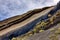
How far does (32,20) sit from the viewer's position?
10.6 m

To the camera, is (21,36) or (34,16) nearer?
(21,36)

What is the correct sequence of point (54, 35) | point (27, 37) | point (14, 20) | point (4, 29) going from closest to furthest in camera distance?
point (54, 35) → point (27, 37) → point (4, 29) → point (14, 20)

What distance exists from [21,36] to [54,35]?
1700mm

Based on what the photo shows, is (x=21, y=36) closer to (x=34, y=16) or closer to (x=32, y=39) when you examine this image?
(x=32, y=39)

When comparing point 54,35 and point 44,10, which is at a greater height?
point 44,10

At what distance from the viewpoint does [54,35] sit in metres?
8.45

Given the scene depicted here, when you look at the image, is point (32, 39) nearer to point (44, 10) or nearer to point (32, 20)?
point (32, 20)

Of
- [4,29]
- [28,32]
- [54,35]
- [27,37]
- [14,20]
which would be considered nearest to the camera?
[54,35]

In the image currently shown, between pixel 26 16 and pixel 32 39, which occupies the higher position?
pixel 26 16

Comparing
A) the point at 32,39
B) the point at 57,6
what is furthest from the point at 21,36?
the point at 57,6

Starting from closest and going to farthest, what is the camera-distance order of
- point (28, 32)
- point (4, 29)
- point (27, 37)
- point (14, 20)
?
point (27, 37), point (28, 32), point (4, 29), point (14, 20)

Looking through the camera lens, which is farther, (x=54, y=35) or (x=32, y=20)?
(x=32, y=20)

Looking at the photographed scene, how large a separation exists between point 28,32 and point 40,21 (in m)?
0.90

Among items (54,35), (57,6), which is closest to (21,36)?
(54,35)
